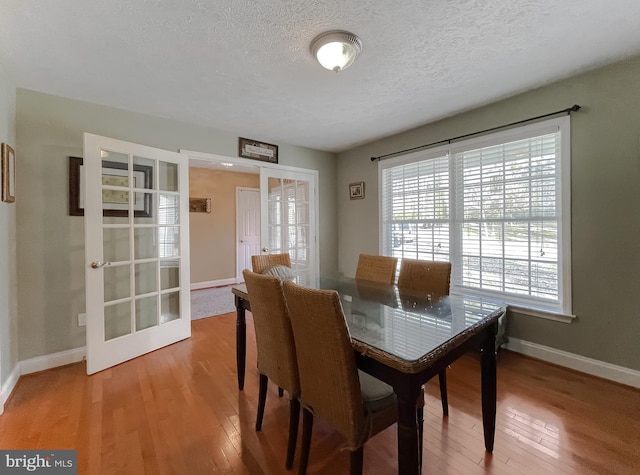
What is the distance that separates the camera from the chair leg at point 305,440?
4.05 ft

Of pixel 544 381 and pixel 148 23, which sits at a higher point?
pixel 148 23

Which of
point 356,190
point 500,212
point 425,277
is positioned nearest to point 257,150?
point 356,190

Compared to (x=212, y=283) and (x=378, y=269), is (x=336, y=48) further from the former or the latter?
(x=212, y=283)

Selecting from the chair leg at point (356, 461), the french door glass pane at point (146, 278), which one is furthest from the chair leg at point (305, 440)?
the french door glass pane at point (146, 278)

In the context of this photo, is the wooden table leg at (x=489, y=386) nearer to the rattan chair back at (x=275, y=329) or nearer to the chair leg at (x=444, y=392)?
the chair leg at (x=444, y=392)

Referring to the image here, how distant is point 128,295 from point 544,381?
11.6ft

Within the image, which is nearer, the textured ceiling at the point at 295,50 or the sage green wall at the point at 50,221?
the textured ceiling at the point at 295,50

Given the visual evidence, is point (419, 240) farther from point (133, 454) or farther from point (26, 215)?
point (26, 215)

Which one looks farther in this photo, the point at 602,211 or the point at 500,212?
the point at 500,212

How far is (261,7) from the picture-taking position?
1.41m

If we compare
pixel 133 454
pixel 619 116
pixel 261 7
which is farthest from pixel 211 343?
pixel 619 116

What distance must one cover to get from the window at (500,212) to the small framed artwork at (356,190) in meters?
0.70

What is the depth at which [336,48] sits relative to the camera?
166cm

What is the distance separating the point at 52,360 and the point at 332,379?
2.68 meters
